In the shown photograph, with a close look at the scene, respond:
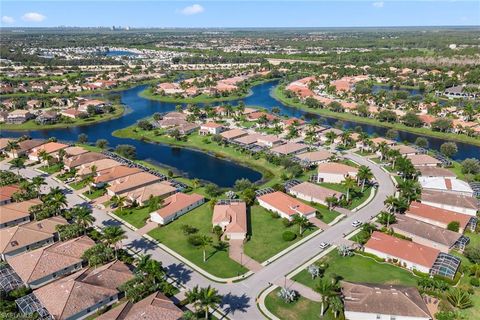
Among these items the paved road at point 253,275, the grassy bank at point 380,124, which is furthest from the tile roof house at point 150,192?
the grassy bank at point 380,124

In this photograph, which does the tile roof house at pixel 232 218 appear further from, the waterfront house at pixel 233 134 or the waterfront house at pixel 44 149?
the waterfront house at pixel 44 149

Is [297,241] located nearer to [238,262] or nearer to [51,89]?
[238,262]

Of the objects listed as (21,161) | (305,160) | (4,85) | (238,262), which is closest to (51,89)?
(4,85)

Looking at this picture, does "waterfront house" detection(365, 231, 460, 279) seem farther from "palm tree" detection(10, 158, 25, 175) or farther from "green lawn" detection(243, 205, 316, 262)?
"palm tree" detection(10, 158, 25, 175)

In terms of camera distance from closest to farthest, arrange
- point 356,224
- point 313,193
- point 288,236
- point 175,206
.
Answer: point 288,236 < point 356,224 < point 175,206 < point 313,193

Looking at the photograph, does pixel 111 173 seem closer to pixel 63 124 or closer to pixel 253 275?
pixel 253 275

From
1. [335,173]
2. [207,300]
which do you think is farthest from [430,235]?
[207,300]
